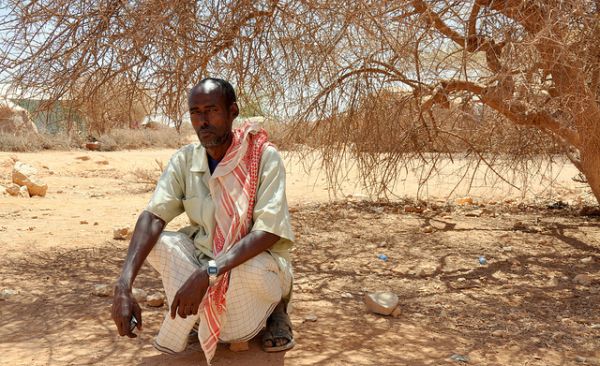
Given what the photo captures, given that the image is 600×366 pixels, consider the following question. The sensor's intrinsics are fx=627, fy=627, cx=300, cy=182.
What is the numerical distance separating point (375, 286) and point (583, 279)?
1.36m

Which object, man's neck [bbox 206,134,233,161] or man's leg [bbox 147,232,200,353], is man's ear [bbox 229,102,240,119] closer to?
man's neck [bbox 206,134,233,161]

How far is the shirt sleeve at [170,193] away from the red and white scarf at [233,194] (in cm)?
21

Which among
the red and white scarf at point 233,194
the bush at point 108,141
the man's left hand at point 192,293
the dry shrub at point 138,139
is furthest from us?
the dry shrub at point 138,139

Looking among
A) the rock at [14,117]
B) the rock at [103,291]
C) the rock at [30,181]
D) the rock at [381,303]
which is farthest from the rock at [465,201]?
the rock at [30,181]

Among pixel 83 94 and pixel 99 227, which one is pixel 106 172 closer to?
pixel 99 227

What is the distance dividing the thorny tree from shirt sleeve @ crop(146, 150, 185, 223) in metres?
1.38

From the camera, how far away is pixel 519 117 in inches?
196

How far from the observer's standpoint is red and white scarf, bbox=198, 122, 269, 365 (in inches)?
102

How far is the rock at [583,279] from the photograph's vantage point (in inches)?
159

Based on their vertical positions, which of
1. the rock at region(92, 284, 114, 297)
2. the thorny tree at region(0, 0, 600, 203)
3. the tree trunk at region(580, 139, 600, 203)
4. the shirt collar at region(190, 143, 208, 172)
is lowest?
the rock at region(92, 284, 114, 297)

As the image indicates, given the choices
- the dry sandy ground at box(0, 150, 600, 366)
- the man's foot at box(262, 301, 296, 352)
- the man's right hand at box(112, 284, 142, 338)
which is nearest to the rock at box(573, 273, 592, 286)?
the dry sandy ground at box(0, 150, 600, 366)

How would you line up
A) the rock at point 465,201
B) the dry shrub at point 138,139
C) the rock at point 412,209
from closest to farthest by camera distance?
the rock at point 412,209, the rock at point 465,201, the dry shrub at point 138,139

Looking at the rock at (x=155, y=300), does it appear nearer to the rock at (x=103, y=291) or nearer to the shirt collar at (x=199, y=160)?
the rock at (x=103, y=291)

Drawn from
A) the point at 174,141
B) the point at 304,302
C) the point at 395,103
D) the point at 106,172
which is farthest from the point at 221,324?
the point at 174,141
